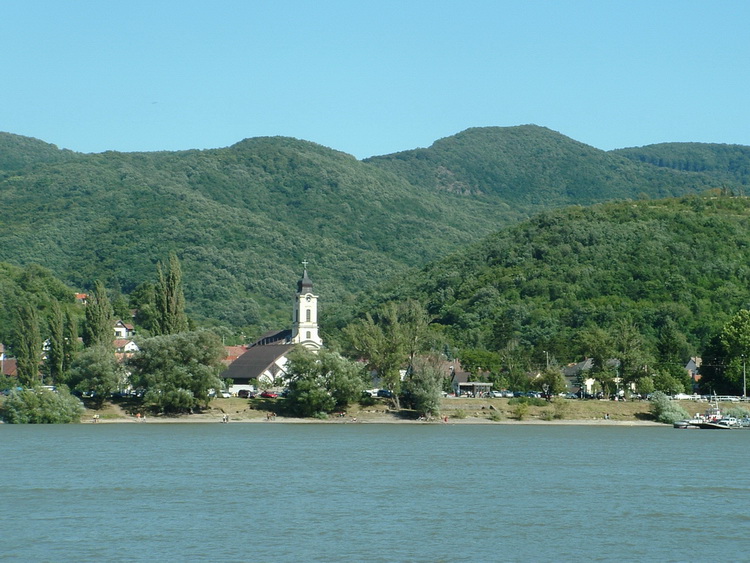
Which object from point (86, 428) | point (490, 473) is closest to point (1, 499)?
point (490, 473)

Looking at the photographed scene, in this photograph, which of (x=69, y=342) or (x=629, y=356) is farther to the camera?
(x=629, y=356)

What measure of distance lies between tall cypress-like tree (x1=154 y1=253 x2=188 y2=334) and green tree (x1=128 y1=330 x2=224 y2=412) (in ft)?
15.1

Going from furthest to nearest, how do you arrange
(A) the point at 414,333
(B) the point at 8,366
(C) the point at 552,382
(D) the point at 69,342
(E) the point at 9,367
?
(B) the point at 8,366, (E) the point at 9,367, (A) the point at 414,333, (C) the point at 552,382, (D) the point at 69,342

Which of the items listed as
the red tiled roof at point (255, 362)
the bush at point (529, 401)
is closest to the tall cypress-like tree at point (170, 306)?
the red tiled roof at point (255, 362)

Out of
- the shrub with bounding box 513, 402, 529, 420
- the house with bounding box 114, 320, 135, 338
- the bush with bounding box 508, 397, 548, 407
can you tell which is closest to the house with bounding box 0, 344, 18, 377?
the house with bounding box 114, 320, 135, 338

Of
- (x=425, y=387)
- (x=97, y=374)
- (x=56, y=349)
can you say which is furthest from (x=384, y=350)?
(x=56, y=349)

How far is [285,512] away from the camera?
1491 inches

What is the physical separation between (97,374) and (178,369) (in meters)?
6.42

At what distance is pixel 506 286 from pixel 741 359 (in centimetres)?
4170

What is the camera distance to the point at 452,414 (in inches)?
3553

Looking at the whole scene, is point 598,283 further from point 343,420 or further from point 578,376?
point 343,420

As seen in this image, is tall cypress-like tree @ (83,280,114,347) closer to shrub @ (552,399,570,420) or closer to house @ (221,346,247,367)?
house @ (221,346,247,367)

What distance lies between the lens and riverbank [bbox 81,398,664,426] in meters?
87.1

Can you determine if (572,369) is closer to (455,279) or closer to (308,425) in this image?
(455,279)
